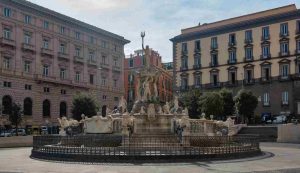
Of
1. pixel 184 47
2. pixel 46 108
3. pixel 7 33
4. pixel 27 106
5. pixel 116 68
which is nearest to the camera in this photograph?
pixel 7 33

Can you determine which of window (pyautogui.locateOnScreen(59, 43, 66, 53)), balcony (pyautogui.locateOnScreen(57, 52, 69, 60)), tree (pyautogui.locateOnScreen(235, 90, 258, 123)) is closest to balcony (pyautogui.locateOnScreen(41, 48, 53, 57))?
balcony (pyautogui.locateOnScreen(57, 52, 69, 60))

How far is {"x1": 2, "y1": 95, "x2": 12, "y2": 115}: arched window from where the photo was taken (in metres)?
56.3

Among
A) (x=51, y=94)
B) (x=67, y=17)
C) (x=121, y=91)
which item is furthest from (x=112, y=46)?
(x=51, y=94)

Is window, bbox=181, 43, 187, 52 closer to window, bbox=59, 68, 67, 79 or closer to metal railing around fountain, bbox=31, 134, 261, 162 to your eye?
window, bbox=59, 68, 67, 79

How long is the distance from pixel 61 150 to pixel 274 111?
169 ft

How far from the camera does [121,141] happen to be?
23.1m

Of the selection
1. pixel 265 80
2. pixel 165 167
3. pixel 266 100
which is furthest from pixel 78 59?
pixel 165 167

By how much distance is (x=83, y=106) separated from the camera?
62281 millimetres

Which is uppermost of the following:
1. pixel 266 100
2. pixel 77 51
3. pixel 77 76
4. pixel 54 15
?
pixel 54 15

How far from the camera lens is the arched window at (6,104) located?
2215 inches

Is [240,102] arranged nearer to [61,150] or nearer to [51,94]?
[51,94]

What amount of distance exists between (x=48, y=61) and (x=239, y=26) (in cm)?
3076

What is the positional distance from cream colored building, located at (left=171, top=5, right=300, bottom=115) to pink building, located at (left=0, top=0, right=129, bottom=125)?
1354 cm

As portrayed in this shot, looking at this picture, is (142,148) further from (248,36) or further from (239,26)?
(239,26)
